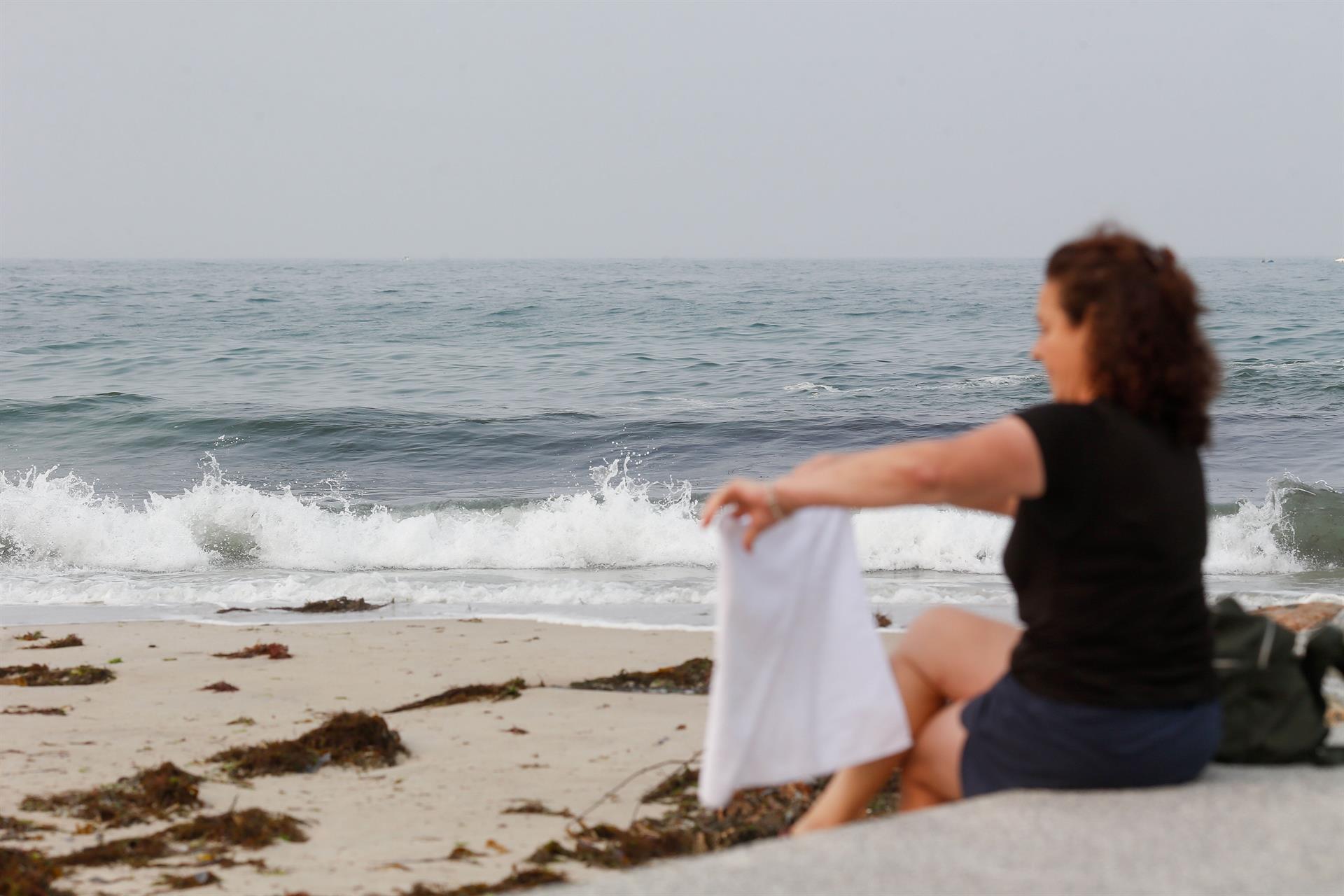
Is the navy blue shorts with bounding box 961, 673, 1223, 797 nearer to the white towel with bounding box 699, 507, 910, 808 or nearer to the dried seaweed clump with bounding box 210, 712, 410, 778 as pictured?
the white towel with bounding box 699, 507, 910, 808

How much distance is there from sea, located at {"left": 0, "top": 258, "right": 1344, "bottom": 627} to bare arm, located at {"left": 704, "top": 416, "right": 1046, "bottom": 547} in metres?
0.54

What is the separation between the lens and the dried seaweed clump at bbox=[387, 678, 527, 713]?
596 cm

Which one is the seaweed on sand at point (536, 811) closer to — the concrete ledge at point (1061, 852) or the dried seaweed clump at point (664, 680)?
the dried seaweed clump at point (664, 680)

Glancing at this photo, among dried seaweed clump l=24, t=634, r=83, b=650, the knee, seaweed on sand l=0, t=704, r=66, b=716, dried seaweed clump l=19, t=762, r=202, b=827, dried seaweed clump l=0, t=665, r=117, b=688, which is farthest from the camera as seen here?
dried seaweed clump l=24, t=634, r=83, b=650

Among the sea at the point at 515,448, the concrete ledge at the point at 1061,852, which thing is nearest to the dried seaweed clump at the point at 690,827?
the concrete ledge at the point at 1061,852

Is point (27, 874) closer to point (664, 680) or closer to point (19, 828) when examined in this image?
point (19, 828)

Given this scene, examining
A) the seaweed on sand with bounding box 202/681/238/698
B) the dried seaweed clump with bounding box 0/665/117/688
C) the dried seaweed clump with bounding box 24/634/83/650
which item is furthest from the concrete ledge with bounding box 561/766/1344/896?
the dried seaweed clump with bounding box 24/634/83/650

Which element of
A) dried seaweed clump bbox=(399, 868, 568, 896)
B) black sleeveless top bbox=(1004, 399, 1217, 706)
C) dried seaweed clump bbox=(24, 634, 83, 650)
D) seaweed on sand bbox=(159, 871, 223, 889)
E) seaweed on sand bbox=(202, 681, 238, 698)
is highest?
black sleeveless top bbox=(1004, 399, 1217, 706)

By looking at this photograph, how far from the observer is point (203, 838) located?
400cm

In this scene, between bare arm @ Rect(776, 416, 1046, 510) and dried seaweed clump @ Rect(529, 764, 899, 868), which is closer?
bare arm @ Rect(776, 416, 1046, 510)

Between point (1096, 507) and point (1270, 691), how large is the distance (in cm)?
88

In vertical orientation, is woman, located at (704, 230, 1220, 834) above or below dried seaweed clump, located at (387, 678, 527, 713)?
above

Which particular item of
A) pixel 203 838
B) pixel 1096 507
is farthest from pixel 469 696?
pixel 1096 507

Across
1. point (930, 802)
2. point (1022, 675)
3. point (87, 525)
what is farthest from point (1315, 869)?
point (87, 525)
